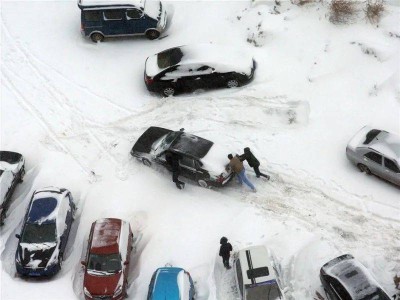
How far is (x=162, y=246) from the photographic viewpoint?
15.9 metres

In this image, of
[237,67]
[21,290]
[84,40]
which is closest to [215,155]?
[237,67]

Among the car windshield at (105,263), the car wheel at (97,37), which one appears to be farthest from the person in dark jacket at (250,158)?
the car wheel at (97,37)

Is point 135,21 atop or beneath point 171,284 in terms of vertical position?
atop

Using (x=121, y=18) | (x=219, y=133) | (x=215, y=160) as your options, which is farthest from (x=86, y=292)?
(x=121, y=18)

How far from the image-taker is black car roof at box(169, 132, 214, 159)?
1682 centimetres

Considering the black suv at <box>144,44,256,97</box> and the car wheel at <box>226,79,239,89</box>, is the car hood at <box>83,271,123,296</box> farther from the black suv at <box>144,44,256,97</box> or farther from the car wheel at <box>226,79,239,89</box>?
the car wheel at <box>226,79,239,89</box>

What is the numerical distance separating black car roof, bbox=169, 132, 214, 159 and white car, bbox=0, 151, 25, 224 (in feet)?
17.6

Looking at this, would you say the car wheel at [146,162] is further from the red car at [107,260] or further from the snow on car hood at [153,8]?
the snow on car hood at [153,8]

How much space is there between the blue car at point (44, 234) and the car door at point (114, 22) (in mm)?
8125

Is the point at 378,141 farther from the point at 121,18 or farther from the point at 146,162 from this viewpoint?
the point at 121,18

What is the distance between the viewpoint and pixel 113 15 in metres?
21.5

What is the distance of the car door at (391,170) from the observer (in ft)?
52.3

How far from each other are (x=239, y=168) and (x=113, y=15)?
9.34 metres

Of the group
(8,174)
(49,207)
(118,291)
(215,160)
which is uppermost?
(215,160)
